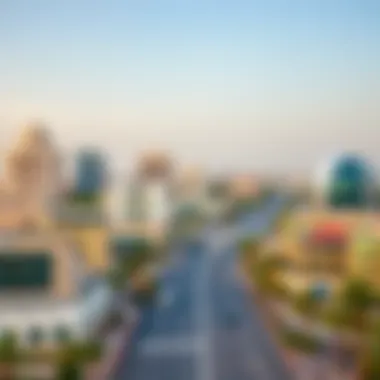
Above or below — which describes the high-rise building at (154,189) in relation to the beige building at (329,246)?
above

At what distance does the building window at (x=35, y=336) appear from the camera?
6.53 feet

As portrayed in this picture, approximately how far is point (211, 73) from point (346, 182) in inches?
22.2

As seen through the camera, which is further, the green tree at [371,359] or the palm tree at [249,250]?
the palm tree at [249,250]

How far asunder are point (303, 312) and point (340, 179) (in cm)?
44

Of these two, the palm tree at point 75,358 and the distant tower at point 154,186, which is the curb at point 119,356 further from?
the distant tower at point 154,186

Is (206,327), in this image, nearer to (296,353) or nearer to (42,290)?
(296,353)

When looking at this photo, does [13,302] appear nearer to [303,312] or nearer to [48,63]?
[48,63]

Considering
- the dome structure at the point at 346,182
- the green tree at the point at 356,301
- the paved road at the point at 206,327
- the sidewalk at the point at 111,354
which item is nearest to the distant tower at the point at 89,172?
the paved road at the point at 206,327

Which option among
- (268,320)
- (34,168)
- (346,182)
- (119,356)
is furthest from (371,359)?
(34,168)

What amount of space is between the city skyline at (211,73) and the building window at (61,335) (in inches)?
21.3

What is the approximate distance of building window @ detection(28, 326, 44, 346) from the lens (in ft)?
6.53

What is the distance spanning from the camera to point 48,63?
2086mm

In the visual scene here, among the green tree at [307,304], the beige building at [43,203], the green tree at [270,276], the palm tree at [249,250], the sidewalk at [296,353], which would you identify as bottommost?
the sidewalk at [296,353]

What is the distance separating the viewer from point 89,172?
209 centimetres
